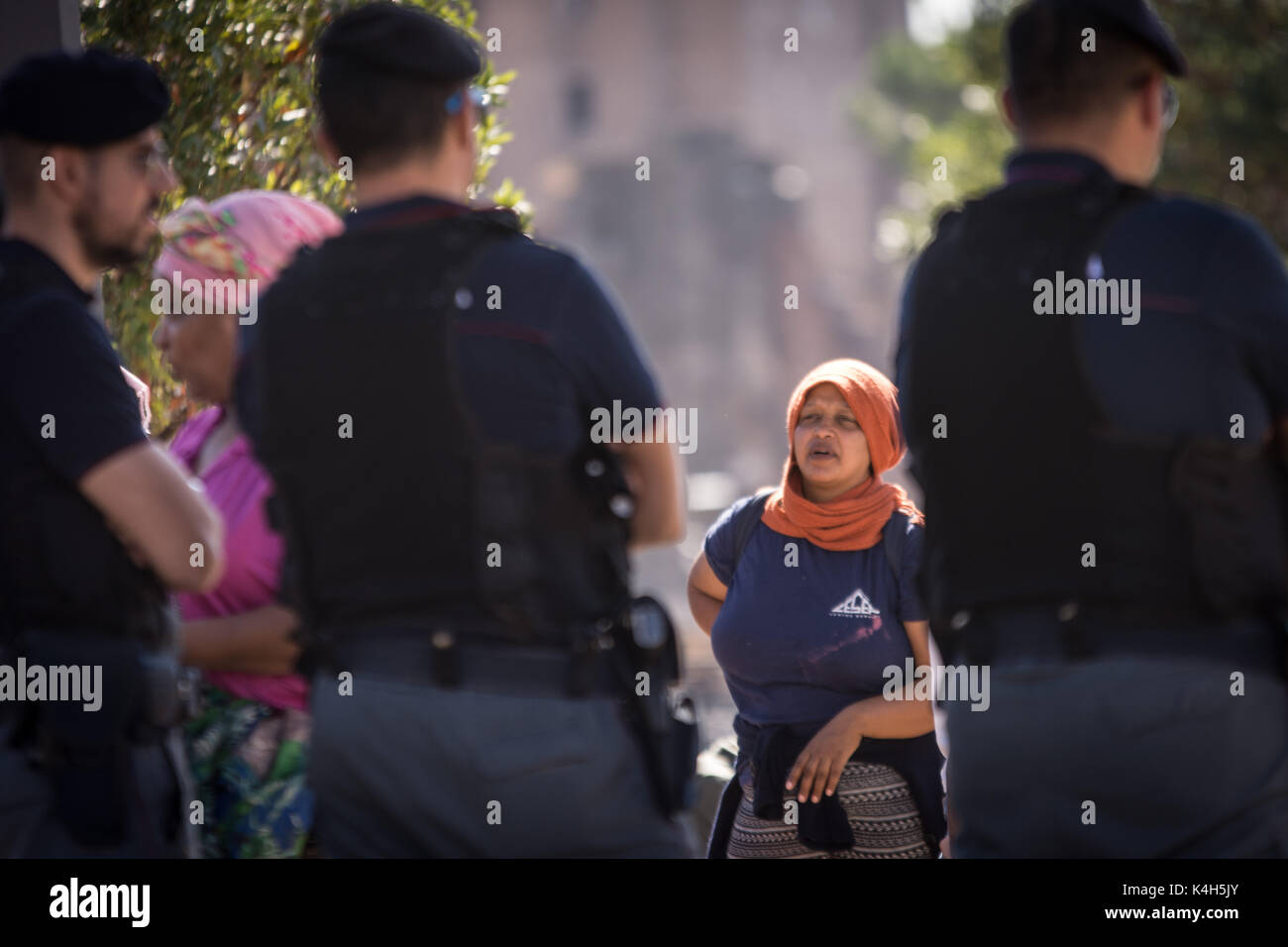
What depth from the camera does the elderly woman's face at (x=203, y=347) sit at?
3.21 metres

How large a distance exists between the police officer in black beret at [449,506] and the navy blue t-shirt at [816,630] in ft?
4.51

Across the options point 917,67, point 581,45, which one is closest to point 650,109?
point 581,45

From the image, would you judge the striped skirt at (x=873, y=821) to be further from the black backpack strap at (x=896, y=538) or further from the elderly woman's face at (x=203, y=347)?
the elderly woman's face at (x=203, y=347)

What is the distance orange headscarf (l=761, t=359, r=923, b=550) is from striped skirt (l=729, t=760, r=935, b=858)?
2.01ft

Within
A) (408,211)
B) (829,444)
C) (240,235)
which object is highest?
(240,235)

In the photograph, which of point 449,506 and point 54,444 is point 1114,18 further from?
point 54,444

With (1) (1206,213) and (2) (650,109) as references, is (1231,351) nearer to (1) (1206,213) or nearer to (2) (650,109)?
(1) (1206,213)

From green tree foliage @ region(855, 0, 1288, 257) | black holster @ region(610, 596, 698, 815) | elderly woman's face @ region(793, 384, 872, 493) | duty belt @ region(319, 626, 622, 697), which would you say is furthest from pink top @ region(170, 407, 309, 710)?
Answer: green tree foliage @ region(855, 0, 1288, 257)

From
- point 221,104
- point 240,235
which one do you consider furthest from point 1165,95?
point 221,104

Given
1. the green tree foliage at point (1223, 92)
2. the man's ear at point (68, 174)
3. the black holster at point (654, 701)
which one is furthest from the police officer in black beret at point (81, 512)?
the green tree foliage at point (1223, 92)

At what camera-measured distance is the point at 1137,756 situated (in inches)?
101

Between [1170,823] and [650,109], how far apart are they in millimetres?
49317

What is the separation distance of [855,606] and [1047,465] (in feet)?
5.13

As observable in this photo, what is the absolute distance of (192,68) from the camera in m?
4.99
